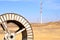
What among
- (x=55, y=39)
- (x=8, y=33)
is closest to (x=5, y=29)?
(x=8, y=33)

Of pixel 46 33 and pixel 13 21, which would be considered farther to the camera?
pixel 46 33

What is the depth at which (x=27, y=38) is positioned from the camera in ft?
56.7

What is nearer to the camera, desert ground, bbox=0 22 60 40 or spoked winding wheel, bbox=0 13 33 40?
spoked winding wheel, bbox=0 13 33 40

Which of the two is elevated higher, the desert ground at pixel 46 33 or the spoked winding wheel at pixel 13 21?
the spoked winding wheel at pixel 13 21

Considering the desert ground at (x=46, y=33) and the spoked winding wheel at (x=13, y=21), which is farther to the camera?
the desert ground at (x=46, y=33)

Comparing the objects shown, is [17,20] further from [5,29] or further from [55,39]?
[55,39]

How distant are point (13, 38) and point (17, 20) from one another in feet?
3.28

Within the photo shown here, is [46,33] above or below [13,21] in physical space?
below

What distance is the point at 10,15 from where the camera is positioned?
17172 millimetres

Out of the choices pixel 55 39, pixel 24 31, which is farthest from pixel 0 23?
pixel 55 39

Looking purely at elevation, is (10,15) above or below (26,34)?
above

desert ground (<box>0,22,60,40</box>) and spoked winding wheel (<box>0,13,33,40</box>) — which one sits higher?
spoked winding wheel (<box>0,13,33,40</box>)

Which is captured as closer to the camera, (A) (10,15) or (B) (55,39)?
(A) (10,15)

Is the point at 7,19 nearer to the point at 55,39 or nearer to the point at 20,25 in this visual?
the point at 20,25
